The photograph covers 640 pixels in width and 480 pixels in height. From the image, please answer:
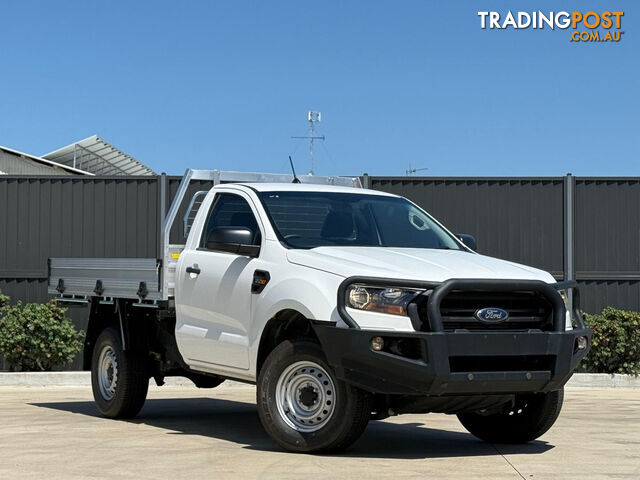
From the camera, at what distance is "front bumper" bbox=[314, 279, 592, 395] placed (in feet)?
27.1

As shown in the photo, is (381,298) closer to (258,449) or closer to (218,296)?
(258,449)

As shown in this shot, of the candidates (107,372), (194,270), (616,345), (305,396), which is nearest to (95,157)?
(616,345)

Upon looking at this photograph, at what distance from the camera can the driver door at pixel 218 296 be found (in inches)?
380

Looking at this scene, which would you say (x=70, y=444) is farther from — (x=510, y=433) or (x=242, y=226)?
(x=510, y=433)

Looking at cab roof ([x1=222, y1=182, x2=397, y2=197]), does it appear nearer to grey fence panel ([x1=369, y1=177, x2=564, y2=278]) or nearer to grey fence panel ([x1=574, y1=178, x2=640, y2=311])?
grey fence panel ([x1=369, y1=177, x2=564, y2=278])

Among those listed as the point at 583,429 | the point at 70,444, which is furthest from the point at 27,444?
the point at 583,429

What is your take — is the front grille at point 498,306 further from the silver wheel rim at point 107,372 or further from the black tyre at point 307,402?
the silver wheel rim at point 107,372

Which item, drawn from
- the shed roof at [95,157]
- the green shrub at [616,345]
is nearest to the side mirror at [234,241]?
the green shrub at [616,345]

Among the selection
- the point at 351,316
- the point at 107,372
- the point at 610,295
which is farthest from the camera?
the point at 610,295

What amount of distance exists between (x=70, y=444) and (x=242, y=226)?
2.25 meters

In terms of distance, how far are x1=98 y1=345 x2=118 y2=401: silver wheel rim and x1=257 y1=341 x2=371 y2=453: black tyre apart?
9.98ft

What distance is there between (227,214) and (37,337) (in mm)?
7929

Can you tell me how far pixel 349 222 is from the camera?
10188mm

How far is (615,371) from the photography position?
693 inches
